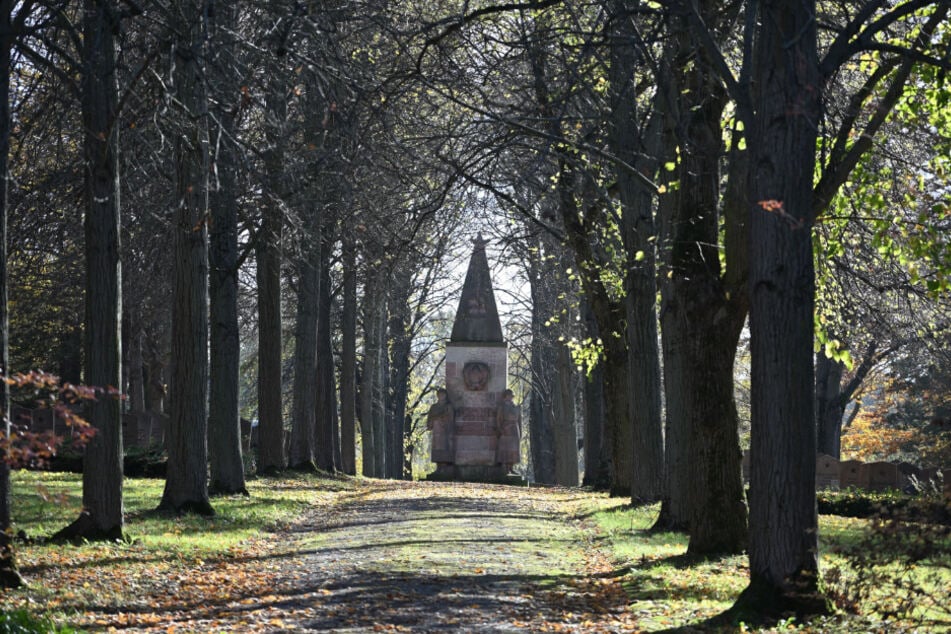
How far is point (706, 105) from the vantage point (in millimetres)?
12867

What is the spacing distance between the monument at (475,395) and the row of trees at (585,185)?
8041 millimetres

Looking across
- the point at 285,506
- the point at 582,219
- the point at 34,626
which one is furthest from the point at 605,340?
the point at 34,626

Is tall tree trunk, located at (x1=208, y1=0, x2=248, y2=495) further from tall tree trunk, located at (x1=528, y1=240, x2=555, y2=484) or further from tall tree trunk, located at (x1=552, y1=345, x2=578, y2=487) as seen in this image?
tall tree trunk, located at (x1=552, y1=345, x2=578, y2=487)

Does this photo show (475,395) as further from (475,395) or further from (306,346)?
(306,346)

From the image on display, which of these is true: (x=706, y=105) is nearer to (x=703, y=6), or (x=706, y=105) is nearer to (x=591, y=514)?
(x=703, y=6)

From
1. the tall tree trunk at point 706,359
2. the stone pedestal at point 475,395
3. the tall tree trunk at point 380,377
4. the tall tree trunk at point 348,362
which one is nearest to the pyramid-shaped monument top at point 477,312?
the stone pedestal at point 475,395

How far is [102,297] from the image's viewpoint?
12.0 metres

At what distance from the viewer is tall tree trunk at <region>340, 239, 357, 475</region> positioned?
32.2 m

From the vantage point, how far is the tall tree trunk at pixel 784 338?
8594mm

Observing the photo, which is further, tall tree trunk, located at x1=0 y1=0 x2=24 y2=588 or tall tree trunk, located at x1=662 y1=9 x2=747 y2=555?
tall tree trunk, located at x1=662 y1=9 x2=747 y2=555

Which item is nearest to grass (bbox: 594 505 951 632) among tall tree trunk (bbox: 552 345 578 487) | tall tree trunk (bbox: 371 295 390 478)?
tall tree trunk (bbox: 552 345 578 487)

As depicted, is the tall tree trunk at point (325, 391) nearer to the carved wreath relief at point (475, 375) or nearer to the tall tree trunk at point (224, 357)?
the carved wreath relief at point (475, 375)

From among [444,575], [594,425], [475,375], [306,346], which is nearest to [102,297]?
[444,575]

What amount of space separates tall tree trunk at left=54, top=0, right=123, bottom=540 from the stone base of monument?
23062 mm
